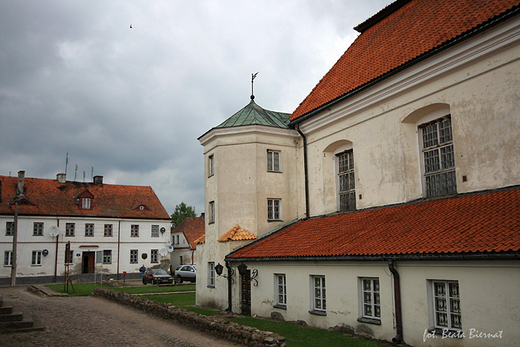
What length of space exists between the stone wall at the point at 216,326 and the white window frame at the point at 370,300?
2.64m

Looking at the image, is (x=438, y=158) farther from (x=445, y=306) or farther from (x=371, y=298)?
(x=445, y=306)

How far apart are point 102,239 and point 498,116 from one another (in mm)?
40973

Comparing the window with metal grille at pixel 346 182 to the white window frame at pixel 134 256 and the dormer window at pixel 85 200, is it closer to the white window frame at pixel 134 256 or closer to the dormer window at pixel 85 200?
the white window frame at pixel 134 256

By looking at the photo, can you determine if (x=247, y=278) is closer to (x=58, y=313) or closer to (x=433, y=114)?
(x=58, y=313)

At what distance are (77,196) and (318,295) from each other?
38.4 meters

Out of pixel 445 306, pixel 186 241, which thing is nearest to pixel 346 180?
pixel 445 306

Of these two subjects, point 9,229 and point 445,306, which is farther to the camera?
point 9,229

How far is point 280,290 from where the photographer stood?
49.5 feet

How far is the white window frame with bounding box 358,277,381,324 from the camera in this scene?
431 inches

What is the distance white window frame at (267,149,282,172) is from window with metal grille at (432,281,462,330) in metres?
10.8

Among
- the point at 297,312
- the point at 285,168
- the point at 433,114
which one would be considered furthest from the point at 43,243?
the point at 433,114

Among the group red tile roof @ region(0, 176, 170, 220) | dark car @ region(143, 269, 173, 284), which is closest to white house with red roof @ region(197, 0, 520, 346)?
dark car @ region(143, 269, 173, 284)

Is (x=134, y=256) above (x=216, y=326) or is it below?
above

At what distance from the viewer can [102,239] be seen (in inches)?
1753
